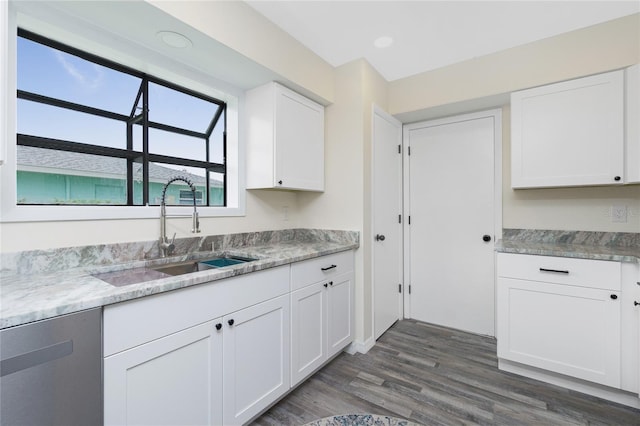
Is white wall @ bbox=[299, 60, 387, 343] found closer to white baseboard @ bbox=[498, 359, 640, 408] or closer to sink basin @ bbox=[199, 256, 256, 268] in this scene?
sink basin @ bbox=[199, 256, 256, 268]

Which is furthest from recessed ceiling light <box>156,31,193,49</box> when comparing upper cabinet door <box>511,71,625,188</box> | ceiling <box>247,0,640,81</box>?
upper cabinet door <box>511,71,625,188</box>

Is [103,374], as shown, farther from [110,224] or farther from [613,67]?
[613,67]

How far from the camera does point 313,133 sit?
249 cm

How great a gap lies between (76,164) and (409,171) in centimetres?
280

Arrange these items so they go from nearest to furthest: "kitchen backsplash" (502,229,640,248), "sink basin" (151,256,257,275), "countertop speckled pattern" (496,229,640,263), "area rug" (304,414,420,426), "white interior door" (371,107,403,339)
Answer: "area rug" (304,414,420,426)
"sink basin" (151,256,257,275)
"countertop speckled pattern" (496,229,640,263)
"kitchen backsplash" (502,229,640,248)
"white interior door" (371,107,403,339)

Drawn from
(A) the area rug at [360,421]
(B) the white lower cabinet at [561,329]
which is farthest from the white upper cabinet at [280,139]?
(B) the white lower cabinet at [561,329]

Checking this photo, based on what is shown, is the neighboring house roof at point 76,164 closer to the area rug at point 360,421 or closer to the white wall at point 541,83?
the area rug at point 360,421

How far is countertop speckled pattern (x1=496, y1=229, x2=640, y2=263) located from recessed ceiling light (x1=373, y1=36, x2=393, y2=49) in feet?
5.92

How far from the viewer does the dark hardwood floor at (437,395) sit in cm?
163

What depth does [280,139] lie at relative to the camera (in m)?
2.18

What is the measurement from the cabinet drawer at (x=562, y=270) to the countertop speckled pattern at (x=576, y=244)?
0.04 meters

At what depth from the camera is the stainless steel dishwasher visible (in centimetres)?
79

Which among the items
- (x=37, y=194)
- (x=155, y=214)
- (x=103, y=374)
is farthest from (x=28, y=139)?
(x=103, y=374)

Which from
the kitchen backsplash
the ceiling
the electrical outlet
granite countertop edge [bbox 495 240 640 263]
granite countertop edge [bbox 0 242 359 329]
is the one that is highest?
the ceiling
